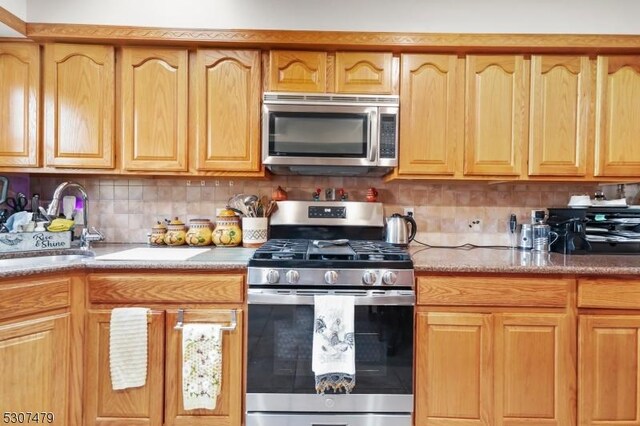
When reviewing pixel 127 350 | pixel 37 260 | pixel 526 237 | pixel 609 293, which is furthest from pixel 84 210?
pixel 609 293

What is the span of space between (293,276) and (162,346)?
2.26ft

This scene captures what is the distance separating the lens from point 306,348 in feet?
5.49

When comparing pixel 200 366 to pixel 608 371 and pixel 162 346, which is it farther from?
pixel 608 371

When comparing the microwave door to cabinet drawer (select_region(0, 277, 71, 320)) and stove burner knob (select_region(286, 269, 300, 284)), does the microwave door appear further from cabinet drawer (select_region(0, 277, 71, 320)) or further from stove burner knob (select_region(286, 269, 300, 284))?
cabinet drawer (select_region(0, 277, 71, 320))

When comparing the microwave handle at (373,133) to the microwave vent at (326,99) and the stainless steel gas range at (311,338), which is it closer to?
the microwave vent at (326,99)

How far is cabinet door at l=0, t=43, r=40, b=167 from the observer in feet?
6.51

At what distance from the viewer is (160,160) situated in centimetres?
204

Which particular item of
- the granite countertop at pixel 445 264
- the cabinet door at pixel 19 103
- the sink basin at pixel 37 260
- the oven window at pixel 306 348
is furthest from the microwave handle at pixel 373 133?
the cabinet door at pixel 19 103

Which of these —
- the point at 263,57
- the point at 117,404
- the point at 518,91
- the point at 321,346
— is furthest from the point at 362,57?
the point at 117,404

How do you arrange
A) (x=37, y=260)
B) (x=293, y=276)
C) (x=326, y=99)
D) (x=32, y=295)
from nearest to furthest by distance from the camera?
1. (x=32, y=295)
2. (x=293, y=276)
3. (x=37, y=260)
4. (x=326, y=99)

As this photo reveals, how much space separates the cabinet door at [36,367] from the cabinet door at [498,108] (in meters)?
2.21

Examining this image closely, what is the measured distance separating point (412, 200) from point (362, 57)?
931mm

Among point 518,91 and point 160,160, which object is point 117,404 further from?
point 518,91

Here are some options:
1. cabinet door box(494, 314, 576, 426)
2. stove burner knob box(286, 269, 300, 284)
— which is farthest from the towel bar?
cabinet door box(494, 314, 576, 426)
